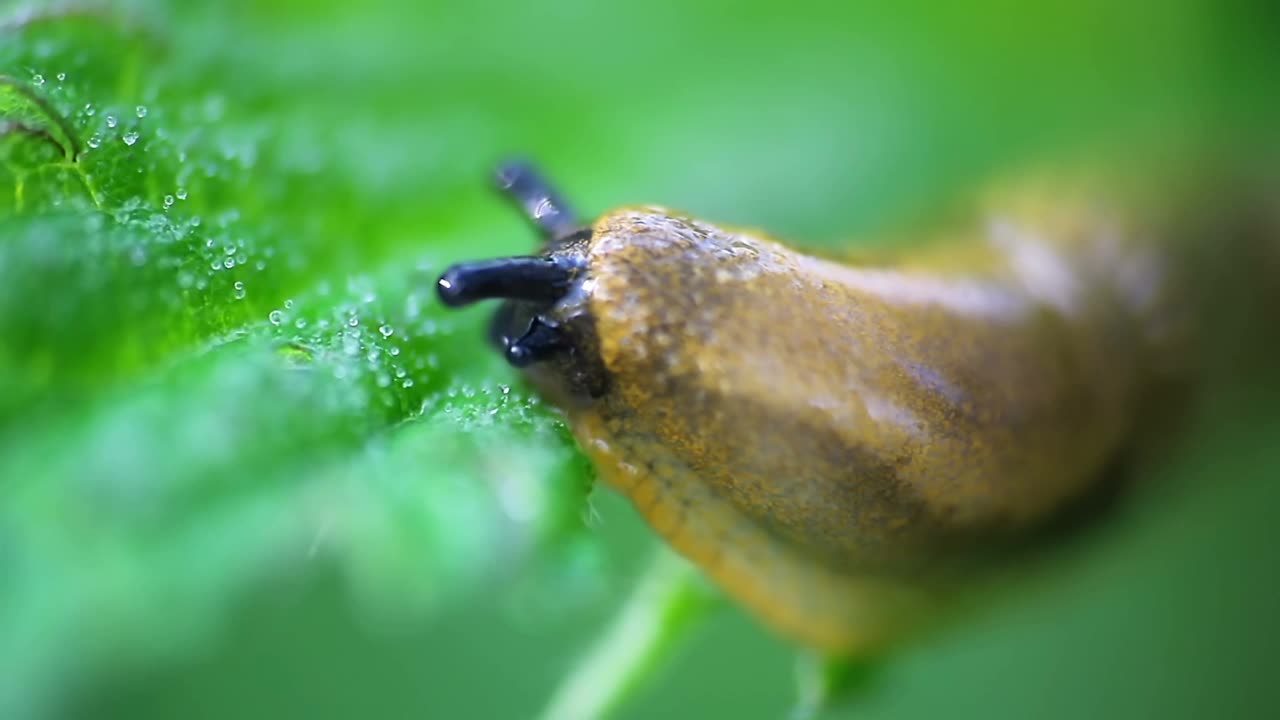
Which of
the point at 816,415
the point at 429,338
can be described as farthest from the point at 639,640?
the point at 429,338

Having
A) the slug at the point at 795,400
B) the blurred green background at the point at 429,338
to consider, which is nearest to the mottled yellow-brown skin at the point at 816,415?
the slug at the point at 795,400

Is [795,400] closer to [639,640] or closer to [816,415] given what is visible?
[816,415]

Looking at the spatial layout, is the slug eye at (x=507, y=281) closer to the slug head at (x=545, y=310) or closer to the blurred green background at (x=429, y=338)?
the slug head at (x=545, y=310)

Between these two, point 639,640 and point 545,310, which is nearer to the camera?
point 545,310

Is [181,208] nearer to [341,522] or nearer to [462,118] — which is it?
[341,522]

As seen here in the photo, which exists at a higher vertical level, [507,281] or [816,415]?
[816,415]

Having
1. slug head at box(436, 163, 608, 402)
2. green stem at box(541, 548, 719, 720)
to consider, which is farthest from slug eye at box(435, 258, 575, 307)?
green stem at box(541, 548, 719, 720)

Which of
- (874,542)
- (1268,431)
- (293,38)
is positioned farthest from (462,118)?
(1268,431)
